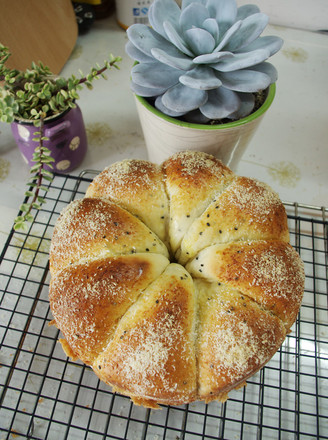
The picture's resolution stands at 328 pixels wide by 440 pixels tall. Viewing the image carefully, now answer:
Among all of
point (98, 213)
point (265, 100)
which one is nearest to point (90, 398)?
point (98, 213)

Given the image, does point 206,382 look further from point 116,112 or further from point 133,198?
point 116,112

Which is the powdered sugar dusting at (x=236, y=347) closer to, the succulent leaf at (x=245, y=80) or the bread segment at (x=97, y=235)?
the bread segment at (x=97, y=235)

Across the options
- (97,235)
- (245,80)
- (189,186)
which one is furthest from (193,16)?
(97,235)

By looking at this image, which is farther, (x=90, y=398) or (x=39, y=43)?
(x=39, y=43)

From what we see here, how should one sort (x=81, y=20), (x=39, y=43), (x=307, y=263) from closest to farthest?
1. (x=307, y=263)
2. (x=39, y=43)
3. (x=81, y=20)

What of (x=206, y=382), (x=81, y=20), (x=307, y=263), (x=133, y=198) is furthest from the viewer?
(x=81, y=20)

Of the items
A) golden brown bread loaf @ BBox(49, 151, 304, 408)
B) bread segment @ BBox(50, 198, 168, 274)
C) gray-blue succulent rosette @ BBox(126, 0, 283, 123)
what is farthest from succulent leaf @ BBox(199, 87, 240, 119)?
bread segment @ BBox(50, 198, 168, 274)

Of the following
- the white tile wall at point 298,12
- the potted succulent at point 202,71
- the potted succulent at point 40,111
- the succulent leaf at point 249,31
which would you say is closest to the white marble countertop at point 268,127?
the white tile wall at point 298,12
